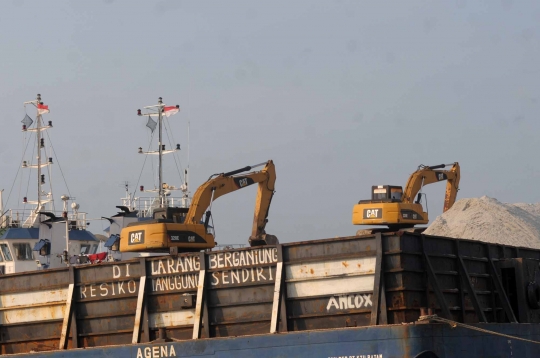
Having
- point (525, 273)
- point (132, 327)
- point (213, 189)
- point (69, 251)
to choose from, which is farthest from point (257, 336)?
point (69, 251)

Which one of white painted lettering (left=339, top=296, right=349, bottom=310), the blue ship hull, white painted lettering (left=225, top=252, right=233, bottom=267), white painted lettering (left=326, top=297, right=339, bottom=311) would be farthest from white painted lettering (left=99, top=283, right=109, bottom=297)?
white painted lettering (left=339, top=296, right=349, bottom=310)

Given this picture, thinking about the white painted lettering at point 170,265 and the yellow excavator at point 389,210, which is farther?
the yellow excavator at point 389,210

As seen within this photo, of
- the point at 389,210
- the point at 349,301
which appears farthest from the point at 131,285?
the point at 389,210

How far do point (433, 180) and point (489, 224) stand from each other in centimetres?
1026

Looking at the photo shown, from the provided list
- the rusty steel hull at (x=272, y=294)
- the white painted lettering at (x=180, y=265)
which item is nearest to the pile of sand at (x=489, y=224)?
the rusty steel hull at (x=272, y=294)

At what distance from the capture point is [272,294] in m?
16.3

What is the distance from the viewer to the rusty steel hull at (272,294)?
50.4 feet

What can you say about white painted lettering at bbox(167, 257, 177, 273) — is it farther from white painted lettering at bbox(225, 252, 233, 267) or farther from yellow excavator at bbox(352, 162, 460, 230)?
yellow excavator at bbox(352, 162, 460, 230)

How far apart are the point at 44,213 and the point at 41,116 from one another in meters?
5.09

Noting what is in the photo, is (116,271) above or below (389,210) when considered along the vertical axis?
below

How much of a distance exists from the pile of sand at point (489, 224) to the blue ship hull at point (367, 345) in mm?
24749

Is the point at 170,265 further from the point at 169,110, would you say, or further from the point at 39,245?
the point at 169,110

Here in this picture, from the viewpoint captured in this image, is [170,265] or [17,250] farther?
[17,250]

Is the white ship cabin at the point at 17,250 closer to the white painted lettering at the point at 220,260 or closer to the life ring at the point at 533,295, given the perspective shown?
the white painted lettering at the point at 220,260
